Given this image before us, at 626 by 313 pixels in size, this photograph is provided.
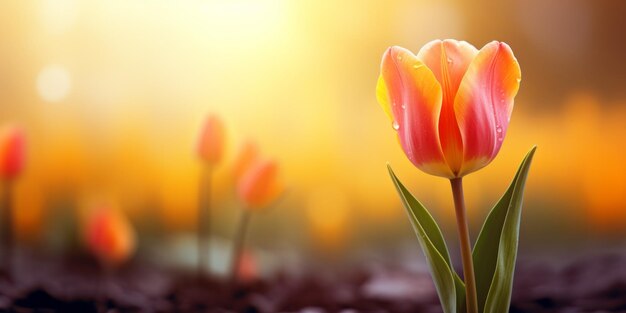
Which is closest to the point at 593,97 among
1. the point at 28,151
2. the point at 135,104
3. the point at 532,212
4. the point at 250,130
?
the point at 532,212

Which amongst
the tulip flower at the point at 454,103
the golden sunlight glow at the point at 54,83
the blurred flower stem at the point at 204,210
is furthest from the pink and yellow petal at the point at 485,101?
the golden sunlight glow at the point at 54,83

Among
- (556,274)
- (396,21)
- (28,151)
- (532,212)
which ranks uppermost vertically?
(396,21)

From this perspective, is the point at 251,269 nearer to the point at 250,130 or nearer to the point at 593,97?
the point at 250,130

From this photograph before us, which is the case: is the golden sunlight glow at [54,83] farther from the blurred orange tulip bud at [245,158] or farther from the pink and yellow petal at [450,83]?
the pink and yellow petal at [450,83]

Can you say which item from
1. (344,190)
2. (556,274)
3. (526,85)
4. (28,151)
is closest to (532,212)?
(556,274)

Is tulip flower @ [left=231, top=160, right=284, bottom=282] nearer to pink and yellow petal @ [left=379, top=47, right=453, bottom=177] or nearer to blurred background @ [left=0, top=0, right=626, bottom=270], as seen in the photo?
blurred background @ [left=0, top=0, right=626, bottom=270]

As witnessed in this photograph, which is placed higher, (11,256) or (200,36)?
(200,36)
